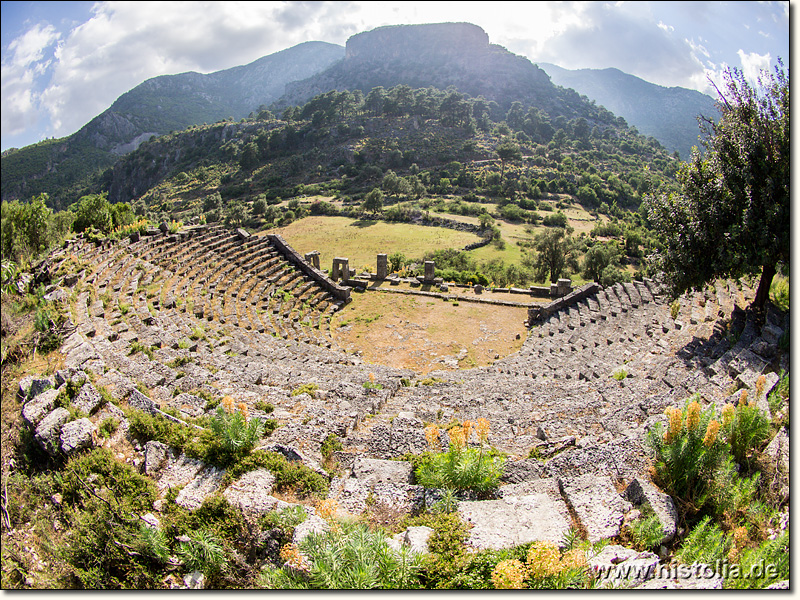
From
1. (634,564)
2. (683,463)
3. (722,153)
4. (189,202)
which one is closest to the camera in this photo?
(634,564)

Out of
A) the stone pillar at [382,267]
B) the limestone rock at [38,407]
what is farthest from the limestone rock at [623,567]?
the stone pillar at [382,267]

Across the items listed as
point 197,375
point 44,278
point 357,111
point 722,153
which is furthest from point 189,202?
point 722,153

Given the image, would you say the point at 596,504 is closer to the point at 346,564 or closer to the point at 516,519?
the point at 516,519

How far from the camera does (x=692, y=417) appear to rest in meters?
5.82

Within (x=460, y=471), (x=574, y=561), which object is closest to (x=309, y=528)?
(x=460, y=471)

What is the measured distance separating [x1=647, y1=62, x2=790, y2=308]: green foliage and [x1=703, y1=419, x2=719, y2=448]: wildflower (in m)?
8.45

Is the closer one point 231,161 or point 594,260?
point 594,260

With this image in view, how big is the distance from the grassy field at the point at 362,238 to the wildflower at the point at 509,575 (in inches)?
1176

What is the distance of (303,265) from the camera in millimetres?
25766

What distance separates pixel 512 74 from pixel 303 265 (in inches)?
7877

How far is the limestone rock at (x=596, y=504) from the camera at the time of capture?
15.6 ft

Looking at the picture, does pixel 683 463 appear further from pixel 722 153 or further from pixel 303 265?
pixel 303 265

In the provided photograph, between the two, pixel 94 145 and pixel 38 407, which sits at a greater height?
pixel 94 145

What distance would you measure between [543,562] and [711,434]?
3302mm
